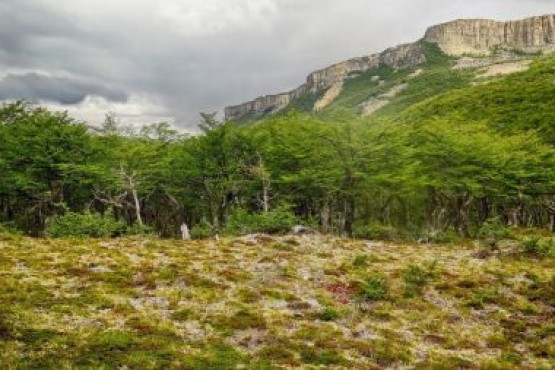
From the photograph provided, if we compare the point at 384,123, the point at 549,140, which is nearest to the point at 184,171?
the point at 384,123

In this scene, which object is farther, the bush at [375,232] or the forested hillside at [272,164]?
the bush at [375,232]

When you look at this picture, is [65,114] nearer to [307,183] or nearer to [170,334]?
[307,183]

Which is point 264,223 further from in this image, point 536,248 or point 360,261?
point 536,248

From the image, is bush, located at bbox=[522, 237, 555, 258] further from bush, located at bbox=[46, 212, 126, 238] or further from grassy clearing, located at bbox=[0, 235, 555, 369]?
bush, located at bbox=[46, 212, 126, 238]

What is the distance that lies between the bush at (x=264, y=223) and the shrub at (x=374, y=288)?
18.5m

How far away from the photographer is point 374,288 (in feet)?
110

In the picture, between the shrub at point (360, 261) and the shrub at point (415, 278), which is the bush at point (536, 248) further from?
the shrub at point (360, 261)

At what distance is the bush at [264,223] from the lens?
53031 mm

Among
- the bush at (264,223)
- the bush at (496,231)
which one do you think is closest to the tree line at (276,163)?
the bush at (264,223)

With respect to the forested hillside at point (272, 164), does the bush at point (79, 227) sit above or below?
below

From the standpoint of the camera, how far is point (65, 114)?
7312 centimetres

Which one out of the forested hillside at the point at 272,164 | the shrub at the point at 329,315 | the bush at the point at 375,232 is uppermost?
the forested hillside at the point at 272,164

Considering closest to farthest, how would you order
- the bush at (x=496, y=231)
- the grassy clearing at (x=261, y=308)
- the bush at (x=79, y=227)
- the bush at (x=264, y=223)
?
1. the grassy clearing at (x=261, y=308)
2. the bush at (x=79, y=227)
3. the bush at (x=264, y=223)
4. the bush at (x=496, y=231)

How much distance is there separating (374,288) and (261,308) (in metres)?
7.69
